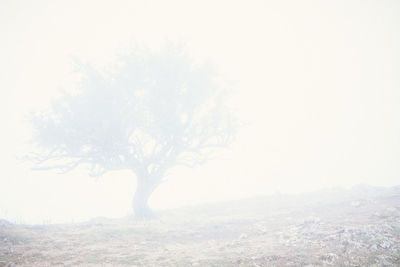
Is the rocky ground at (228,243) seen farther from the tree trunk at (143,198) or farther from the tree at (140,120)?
the tree at (140,120)

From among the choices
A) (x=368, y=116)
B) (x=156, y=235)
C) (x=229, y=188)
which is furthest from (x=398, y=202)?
(x=368, y=116)

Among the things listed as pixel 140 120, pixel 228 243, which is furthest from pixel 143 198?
pixel 228 243

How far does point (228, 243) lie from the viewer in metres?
12.9

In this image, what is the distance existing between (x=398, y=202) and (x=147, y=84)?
2202 centimetres

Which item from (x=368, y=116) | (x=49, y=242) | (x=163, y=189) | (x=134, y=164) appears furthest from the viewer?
(x=368, y=116)

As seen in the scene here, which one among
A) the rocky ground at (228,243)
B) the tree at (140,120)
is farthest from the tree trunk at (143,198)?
the rocky ground at (228,243)

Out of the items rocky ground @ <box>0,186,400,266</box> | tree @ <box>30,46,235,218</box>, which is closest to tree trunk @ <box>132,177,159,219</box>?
tree @ <box>30,46,235,218</box>

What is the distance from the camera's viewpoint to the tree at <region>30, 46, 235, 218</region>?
22.2 meters

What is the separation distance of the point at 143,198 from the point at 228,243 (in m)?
13.1

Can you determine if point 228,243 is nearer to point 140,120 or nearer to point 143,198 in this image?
point 143,198

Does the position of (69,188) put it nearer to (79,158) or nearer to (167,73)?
(79,158)

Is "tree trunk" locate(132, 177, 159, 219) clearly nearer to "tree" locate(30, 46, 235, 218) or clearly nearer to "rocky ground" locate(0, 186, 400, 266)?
"tree" locate(30, 46, 235, 218)

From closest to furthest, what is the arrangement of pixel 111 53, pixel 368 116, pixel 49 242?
pixel 49 242 < pixel 111 53 < pixel 368 116

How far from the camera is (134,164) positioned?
24047mm
